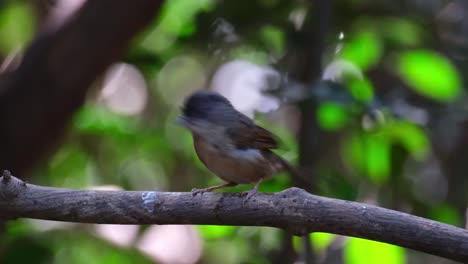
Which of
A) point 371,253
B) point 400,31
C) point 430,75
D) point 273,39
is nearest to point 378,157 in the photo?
point 430,75

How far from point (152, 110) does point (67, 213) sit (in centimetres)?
407

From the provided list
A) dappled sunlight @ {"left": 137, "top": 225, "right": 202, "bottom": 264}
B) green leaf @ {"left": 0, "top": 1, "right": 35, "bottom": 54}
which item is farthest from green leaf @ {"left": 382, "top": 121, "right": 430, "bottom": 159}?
green leaf @ {"left": 0, "top": 1, "right": 35, "bottom": 54}

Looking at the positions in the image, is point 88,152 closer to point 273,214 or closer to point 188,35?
point 188,35

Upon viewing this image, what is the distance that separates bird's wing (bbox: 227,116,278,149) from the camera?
10.7 ft

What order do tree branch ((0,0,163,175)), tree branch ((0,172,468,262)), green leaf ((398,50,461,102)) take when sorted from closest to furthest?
tree branch ((0,172,468,262)) < tree branch ((0,0,163,175)) < green leaf ((398,50,461,102))

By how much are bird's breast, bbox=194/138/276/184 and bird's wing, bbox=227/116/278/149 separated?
3 cm

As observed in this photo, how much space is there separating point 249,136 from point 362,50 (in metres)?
1.47

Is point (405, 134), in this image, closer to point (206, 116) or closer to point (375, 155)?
point (375, 155)

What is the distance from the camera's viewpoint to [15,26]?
218 inches

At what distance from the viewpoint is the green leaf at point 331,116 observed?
4.25 m

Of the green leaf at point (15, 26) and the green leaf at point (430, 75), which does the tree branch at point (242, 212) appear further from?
the green leaf at point (15, 26)

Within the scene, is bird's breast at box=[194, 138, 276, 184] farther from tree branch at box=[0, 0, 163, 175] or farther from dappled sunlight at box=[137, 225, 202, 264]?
dappled sunlight at box=[137, 225, 202, 264]

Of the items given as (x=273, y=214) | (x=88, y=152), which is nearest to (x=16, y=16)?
(x=88, y=152)

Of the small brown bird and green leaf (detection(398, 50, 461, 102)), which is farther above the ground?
green leaf (detection(398, 50, 461, 102))
